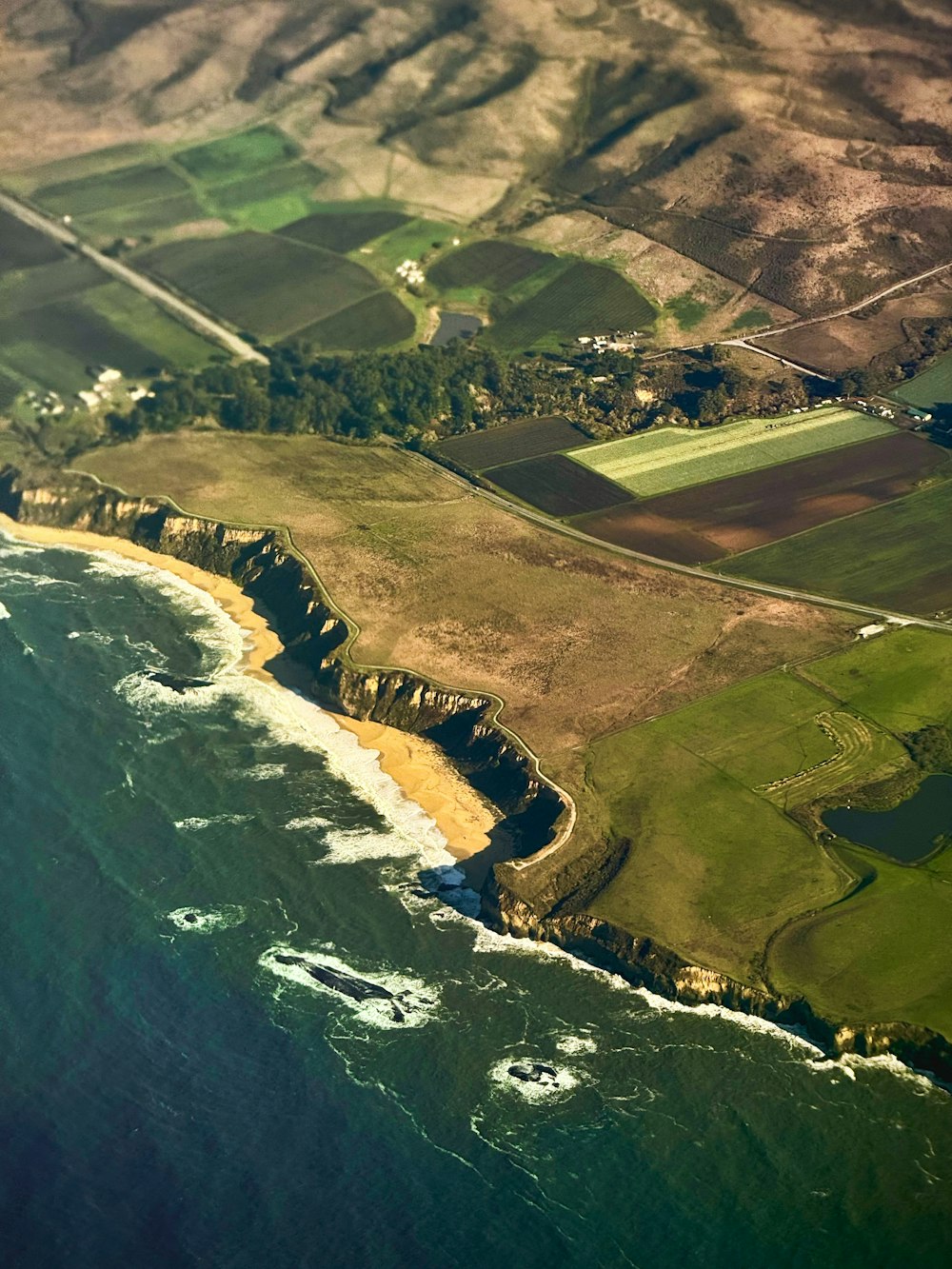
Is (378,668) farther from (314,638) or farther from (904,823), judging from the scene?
(904,823)

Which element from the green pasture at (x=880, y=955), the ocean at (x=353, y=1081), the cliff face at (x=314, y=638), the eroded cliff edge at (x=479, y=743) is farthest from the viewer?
the cliff face at (x=314, y=638)

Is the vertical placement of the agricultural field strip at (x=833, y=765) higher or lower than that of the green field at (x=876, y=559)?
lower

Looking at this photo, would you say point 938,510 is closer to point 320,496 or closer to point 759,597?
point 759,597

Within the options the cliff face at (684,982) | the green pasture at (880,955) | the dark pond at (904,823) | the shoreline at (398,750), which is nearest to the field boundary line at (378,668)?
the shoreline at (398,750)

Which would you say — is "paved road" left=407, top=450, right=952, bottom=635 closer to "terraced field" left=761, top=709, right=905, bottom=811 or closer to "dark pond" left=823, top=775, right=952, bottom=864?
"terraced field" left=761, top=709, right=905, bottom=811

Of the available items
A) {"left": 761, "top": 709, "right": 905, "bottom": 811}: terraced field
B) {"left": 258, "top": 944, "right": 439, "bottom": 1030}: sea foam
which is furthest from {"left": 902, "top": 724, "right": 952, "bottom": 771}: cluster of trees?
{"left": 258, "top": 944, "right": 439, "bottom": 1030}: sea foam

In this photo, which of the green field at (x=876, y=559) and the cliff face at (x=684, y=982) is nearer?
the cliff face at (x=684, y=982)

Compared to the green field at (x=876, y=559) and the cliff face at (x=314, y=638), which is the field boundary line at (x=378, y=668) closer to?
the cliff face at (x=314, y=638)

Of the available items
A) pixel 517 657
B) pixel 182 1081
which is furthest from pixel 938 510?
pixel 182 1081

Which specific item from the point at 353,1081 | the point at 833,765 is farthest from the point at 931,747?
the point at 353,1081
